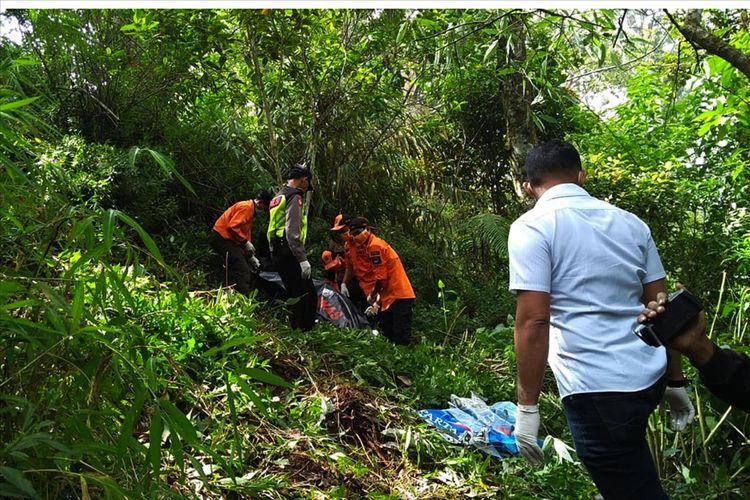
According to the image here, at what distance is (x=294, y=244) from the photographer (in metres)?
6.43

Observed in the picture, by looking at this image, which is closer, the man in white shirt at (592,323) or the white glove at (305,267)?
the man in white shirt at (592,323)

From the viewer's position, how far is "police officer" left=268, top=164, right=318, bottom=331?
6426 mm

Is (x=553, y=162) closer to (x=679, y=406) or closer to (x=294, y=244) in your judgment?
(x=679, y=406)

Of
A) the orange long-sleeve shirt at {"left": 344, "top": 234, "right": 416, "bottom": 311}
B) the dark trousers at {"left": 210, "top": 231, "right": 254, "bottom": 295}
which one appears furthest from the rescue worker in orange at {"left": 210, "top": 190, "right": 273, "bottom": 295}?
the orange long-sleeve shirt at {"left": 344, "top": 234, "right": 416, "bottom": 311}

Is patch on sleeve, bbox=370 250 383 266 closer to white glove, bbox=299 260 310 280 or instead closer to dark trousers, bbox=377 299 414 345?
dark trousers, bbox=377 299 414 345

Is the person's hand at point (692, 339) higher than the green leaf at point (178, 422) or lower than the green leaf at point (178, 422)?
higher

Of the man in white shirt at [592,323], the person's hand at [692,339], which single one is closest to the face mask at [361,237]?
the man in white shirt at [592,323]

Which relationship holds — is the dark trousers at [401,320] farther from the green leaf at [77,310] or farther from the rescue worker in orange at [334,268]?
the green leaf at [77,310]

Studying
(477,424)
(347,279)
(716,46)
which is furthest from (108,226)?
(347,279)

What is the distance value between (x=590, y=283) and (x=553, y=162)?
526 millimetres

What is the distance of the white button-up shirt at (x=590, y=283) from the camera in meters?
2.42

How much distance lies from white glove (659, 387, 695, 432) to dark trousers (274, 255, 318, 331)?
4.14 meters

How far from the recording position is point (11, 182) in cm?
197

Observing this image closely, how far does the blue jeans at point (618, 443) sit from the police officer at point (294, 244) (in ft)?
13.7
